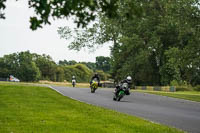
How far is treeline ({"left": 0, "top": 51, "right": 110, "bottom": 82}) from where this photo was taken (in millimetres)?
117812

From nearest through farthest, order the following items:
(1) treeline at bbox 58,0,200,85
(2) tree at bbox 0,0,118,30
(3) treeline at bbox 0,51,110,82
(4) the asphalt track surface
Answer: (2) tree at bbox 0,0,118,30
(4) the asphalt track surface
(1) treeline at bbox 58,0,200,85
(3) treeline at bbox 0,51,110,82

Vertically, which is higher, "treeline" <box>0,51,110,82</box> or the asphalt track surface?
"treeline" <box>0,51,110,82</box>

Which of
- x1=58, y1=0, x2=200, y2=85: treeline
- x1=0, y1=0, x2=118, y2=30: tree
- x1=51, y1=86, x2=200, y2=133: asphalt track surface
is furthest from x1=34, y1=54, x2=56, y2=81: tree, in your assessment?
x1=0, y1=0, x2=118, y2=30: tree

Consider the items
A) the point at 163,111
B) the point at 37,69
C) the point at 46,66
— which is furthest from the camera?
the point at 46,66

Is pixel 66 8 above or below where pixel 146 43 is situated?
below

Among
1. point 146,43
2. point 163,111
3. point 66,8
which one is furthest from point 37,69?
point 66,8

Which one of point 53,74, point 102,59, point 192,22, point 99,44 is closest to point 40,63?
point 53,74

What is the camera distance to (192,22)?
104 ft

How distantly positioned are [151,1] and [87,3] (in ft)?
154

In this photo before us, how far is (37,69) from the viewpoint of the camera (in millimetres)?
118438

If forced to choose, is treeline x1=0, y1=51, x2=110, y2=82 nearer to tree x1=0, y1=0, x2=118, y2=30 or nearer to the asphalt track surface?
the asphalt track surface

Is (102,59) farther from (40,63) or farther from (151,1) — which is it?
(151,1)

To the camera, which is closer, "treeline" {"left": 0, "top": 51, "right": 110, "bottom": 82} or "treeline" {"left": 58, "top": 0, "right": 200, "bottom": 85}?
"treeline" {"left": 58, "top": 0, "right": 200, "bottom": 85}

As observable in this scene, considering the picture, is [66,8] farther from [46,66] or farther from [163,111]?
[46,66]
